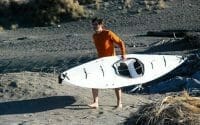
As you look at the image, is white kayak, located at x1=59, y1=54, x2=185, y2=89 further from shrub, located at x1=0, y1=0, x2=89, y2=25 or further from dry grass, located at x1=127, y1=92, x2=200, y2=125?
shrub, located at x1=0, y1=0, x2=89, y2=25

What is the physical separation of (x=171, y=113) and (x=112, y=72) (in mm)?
7678

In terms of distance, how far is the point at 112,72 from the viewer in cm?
1697

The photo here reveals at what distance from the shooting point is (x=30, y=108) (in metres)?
16.2

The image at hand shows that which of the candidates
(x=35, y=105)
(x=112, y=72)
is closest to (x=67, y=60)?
(x=112, y=72)

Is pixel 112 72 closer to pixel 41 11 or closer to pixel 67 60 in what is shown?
pixel 67 60

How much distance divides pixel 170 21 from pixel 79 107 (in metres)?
22.9

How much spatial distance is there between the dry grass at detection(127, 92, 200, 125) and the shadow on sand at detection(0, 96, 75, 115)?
6591 millimetres

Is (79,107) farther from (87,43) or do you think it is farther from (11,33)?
(11,33)

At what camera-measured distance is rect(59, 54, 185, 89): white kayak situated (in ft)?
53.7

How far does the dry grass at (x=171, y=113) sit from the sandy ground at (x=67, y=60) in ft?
1.79

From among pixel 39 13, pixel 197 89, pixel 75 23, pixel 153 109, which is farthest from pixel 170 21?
pixel 153 109

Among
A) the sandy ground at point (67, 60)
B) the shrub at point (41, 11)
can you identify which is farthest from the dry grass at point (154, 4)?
the shrub at point (41, 11)

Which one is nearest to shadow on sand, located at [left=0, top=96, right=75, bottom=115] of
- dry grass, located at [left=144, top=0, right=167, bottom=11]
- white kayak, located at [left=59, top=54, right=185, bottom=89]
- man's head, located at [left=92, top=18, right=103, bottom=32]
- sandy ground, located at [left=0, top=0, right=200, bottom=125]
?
sandy ground, located at [left=0, top=0, right=200, bottom=125]

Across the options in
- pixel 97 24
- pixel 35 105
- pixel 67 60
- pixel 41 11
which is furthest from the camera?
pixel 41 11
